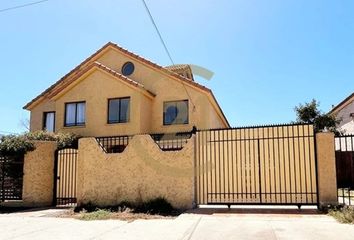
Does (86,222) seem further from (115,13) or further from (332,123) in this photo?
(332,123)

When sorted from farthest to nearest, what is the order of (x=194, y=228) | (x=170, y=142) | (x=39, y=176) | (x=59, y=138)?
1. (x=59, y=138)
2. (x=170, y=142)
3. (x=39, y=176)
4. (x=194, y=228)

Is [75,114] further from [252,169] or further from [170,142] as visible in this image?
[252,169]

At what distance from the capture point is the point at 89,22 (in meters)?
11.2

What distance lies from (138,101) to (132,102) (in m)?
0.41

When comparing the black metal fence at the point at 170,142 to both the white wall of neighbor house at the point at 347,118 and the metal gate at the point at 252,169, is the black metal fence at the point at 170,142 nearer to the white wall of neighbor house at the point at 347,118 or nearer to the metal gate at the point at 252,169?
the metal gate at the point at 252,169

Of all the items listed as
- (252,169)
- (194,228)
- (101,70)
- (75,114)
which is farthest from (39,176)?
(252,169)

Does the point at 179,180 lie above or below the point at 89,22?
below

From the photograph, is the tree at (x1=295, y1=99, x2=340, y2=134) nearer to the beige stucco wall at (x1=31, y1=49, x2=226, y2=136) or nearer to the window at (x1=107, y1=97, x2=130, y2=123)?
the beige stucco wall at (x1=31, y1=49, x2=226, y2=136)

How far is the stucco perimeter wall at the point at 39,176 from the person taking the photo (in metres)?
14.7

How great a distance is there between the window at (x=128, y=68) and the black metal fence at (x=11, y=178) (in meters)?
10.4

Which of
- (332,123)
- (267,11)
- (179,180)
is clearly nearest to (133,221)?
(179,180)

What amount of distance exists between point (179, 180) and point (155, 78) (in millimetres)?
11415

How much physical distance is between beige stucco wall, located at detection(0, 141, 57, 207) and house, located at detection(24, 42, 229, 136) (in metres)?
6.21

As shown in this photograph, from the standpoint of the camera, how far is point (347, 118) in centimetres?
2842
